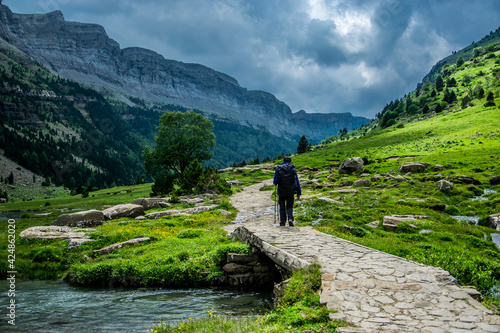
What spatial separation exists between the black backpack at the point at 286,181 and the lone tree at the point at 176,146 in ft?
130

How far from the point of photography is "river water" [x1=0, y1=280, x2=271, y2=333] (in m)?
8.11

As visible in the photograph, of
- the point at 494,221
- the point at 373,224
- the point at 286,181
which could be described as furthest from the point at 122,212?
the point at 494,221

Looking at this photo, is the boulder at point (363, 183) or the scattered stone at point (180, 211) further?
the boulder at point (363, 183)

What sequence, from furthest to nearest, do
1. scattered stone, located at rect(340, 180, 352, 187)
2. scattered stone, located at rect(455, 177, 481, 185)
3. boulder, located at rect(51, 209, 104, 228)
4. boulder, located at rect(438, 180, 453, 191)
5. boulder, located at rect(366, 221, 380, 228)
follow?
scattered stone, located at rect(340, 180, 352, 187)
scattered stone, located at rect(455, 177, 481, 185)
boulder, located at rect(438, 180, 453, 191)
boulder, located at rect(51, 209, 104, 228)
boulder, located at rect(366, 221, 380, 228)

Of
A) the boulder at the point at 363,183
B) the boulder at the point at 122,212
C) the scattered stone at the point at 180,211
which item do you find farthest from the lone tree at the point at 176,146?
the boulder at the point at 363,183

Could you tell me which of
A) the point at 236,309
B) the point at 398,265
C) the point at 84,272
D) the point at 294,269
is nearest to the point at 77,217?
the point at 84,272

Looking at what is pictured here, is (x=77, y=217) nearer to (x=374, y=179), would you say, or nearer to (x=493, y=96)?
(x=374, y=179)

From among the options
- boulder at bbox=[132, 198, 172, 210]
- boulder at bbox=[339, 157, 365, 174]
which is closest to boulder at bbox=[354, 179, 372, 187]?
boulder at bbox=[339, 157, 365, 174]

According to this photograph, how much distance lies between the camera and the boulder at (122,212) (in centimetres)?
2751

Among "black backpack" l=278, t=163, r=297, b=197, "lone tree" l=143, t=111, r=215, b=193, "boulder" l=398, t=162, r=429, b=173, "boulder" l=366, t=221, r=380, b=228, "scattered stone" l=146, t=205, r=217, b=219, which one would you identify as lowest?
"scattered stone" l=146, t=205, r=217, b=219

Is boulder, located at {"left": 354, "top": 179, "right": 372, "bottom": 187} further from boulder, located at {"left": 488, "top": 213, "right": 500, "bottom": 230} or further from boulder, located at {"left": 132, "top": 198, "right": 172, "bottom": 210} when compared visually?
boulder, located at {"left": 132, "top": 198, "right": 172, "bottom": 210}

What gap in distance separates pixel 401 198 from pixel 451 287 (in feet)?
66.5

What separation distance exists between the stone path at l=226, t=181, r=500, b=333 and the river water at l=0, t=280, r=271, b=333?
96.3 inches

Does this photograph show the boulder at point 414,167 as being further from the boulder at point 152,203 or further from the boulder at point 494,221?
the boulder at point 152,203
